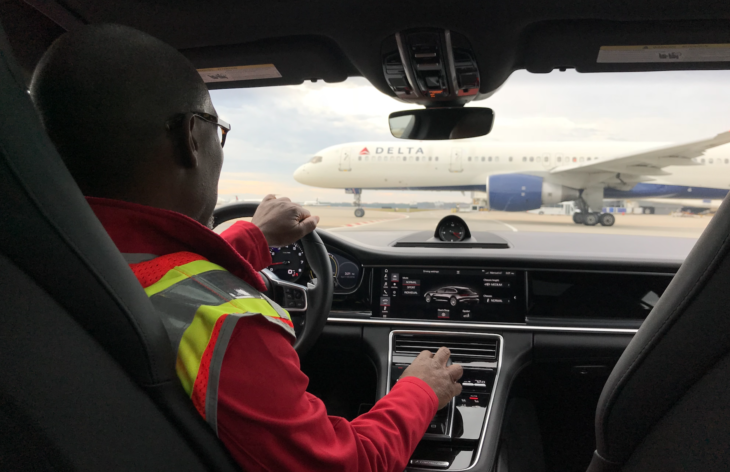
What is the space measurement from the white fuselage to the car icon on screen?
8.48 metres

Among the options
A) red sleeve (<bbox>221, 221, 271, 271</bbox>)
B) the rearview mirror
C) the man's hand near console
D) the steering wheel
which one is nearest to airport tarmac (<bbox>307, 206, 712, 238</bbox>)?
the steering wheel

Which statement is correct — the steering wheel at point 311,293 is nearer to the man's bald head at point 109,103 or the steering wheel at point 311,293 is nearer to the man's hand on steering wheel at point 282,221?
the man's hand on steering wheel at point 282,221

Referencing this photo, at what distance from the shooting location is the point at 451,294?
2820mm

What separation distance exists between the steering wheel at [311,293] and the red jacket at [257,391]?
1.27 meters

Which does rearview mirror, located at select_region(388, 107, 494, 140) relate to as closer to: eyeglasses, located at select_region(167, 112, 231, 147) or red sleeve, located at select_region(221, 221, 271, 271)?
A: red sleeve, located at select_region(221, 221, 271, 271)

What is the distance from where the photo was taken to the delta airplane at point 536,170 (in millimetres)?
12125

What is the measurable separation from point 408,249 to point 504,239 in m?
0.67

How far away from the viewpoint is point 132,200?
96cm

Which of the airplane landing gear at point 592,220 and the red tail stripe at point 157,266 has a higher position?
the red tail stripe at point 157,266

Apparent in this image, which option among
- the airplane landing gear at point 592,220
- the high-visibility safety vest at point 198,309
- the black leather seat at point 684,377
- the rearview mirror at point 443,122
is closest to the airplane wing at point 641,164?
the airplane landing gear at point 592,220

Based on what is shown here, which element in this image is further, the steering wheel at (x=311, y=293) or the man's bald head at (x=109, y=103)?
the steering wheel at (x=311, y=293)

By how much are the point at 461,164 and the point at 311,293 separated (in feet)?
38.9

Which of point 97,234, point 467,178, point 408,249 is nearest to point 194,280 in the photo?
point 97,234

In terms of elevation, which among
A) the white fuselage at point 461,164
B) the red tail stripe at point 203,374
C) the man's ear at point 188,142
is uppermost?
the white fuselage at point 461,164
